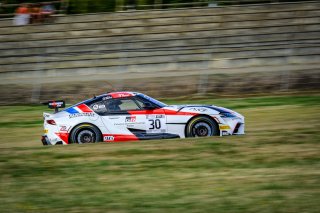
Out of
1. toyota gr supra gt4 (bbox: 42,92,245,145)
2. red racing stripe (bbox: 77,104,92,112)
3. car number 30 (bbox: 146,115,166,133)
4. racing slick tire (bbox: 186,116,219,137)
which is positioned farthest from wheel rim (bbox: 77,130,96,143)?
racing slick tire (bbox: 186,116,219,137)

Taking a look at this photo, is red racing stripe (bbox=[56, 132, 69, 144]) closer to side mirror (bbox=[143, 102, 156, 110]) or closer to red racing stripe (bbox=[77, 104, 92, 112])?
red racing stripe (bbox=[77, 104, 92, 112])

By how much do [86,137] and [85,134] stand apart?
7 centimetres

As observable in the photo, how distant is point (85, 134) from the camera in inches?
527

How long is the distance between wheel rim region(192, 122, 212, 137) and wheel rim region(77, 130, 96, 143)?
7.50 ft

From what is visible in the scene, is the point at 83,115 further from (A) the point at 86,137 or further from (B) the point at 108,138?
(B) the point at 108,138

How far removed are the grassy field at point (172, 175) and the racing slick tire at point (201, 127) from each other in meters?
1.31

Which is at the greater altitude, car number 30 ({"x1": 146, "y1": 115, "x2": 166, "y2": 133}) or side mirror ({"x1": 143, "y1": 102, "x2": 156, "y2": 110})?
side mirror ({"x1": 143, "y1": 102, "x2": 156, "y2": 110})

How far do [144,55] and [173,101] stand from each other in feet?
13.0

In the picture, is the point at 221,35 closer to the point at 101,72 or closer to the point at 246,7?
the point at 246,7

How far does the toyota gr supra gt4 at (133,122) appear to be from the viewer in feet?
43.2

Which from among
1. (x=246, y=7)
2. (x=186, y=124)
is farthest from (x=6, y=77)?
(x=186, y=124)

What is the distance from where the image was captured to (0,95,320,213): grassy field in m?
7.98

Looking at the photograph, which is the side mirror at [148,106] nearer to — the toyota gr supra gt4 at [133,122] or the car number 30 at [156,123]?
the toyota gr supra gt4 at [133,122]

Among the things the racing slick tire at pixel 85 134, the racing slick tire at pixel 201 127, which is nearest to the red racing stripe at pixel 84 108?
the racing slick tire at pixel 85 134
